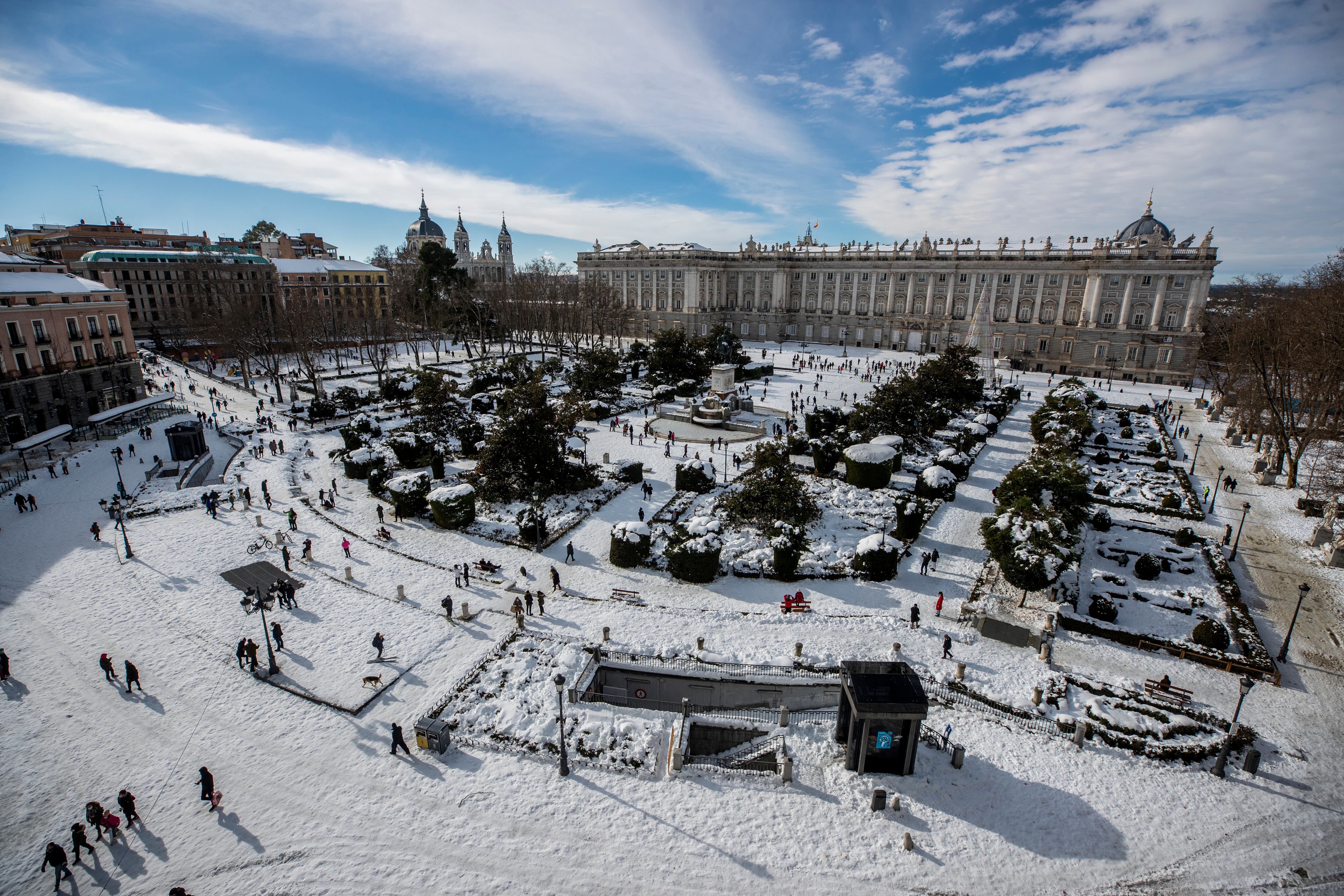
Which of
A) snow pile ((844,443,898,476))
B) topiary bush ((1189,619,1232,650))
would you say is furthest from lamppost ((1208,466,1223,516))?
snow pile ((844,443,898,476))

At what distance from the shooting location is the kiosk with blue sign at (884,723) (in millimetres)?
13703

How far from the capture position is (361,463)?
31547 millimetres

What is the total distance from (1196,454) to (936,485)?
68.8 ft

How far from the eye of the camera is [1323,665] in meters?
18.3

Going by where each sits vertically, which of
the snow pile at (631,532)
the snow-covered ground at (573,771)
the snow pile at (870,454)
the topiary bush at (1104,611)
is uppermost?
the snow pile at (870,454)

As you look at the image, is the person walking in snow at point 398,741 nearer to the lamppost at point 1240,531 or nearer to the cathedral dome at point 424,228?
the lamppost at point 1240,531

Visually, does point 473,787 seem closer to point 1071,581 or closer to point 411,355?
point 1071,581

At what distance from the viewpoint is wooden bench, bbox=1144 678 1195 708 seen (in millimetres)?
16438

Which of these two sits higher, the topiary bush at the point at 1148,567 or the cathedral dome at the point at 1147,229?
the cathedral dome at the point at 1147,229

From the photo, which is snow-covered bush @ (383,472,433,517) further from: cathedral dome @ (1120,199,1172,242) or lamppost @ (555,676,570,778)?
cathedral dome @ (1120,199,1172,242)

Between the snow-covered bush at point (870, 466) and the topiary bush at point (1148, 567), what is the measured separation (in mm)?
9077

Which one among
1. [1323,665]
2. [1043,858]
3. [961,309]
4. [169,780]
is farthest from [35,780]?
[961,309]

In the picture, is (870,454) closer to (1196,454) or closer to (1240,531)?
(1240,531)

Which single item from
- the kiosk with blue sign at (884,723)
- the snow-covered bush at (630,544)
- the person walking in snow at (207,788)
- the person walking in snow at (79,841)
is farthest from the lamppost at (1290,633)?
the person walking in snow at (79,841)
